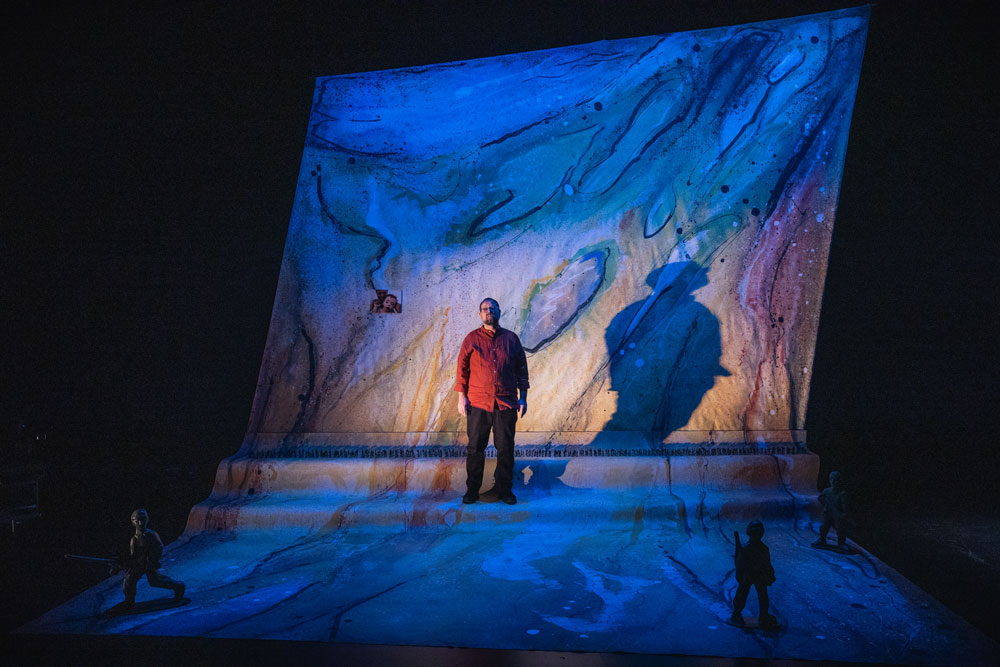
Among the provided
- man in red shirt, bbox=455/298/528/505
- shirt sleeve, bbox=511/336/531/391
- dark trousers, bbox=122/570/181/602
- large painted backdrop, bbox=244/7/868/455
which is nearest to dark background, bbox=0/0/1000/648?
large painted backdrop, bbox=244/7/868/455

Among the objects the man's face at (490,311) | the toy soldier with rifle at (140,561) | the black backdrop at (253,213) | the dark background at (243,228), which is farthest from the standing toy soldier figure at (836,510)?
the toy soldier with rifle at (140,561)

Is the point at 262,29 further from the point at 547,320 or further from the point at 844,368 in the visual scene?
the point at 844,368

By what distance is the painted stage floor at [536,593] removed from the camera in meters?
2.35

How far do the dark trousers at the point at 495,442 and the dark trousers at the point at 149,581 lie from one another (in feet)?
5.54

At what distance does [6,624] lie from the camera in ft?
8.39

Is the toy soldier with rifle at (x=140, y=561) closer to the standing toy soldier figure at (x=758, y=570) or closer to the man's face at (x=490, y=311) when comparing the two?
the man's face at (x=490, y=311)

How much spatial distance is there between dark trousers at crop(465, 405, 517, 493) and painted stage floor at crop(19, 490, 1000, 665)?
0.20m

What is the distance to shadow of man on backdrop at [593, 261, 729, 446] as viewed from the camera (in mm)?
4305

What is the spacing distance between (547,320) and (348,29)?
2411mm

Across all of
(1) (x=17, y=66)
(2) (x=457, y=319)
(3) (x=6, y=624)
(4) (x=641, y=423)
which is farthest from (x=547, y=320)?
(1) (x=17, y=66)

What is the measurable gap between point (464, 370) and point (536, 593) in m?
1.51

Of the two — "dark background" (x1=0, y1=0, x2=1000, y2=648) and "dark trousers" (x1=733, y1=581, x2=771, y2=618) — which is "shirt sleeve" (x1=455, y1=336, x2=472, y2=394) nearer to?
"dark background" (x1=0, y1=0, x2=1000, y2=648)

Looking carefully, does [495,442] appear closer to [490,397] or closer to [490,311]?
[490,397]

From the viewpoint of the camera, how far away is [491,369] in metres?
3.89
